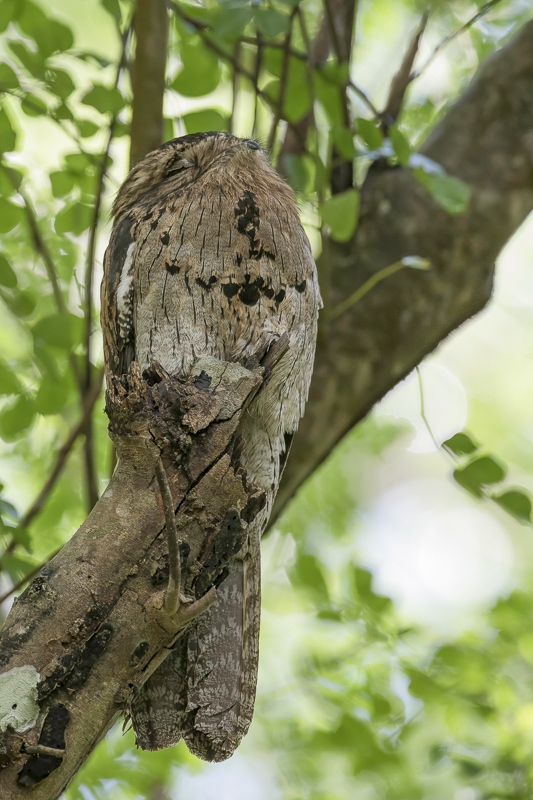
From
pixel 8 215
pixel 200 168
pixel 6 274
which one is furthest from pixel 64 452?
pixel 200 168

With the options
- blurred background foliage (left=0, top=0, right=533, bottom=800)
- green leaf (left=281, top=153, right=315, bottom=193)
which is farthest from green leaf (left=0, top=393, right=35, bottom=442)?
green leaf (left=281, top=153, right=315, bottom=193)

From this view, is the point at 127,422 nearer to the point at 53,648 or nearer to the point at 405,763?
the point at 53,648

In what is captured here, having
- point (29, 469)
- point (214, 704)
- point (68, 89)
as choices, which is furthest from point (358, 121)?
point (29, 469)

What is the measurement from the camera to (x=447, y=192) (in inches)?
88.2

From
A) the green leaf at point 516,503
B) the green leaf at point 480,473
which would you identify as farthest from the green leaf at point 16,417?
the green leaf at point 516,503

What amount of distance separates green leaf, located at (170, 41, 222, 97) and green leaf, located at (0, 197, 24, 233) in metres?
0.69

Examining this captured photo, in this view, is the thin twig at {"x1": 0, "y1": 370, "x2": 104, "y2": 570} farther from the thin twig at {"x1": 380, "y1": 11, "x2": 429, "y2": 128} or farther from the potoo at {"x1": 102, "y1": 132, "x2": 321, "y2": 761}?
the thin twig at {"x1": 380, "y1": 11, "x2": 429, "y2": 128}

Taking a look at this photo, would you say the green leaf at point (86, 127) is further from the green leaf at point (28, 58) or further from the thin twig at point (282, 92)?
the thin twig at point (282, 92)

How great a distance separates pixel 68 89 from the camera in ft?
7.59

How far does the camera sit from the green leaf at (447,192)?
2227 mm

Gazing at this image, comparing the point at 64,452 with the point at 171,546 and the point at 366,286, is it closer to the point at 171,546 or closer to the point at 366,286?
the point at 366,286

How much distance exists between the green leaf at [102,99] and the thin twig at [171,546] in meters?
1.57

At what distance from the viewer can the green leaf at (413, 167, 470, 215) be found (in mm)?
2227

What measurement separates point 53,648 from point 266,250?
118 centimetres
